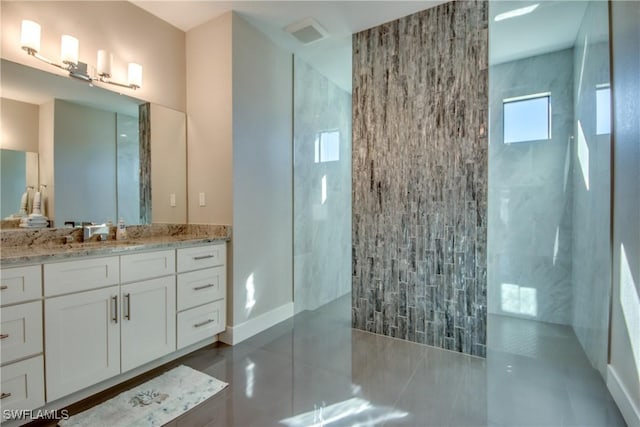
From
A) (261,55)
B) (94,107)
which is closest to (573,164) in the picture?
(261,55)

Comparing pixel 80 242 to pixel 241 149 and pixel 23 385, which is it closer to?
pixel 23 385

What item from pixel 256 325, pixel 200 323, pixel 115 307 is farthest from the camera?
pixel 256 325

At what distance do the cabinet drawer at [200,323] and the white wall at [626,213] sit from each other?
2.62m

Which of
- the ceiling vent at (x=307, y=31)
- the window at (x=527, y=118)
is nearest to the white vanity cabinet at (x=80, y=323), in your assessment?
the ceiling vent at (x=307, y=31)

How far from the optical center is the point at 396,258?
2.67 m

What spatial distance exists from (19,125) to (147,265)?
1189mm

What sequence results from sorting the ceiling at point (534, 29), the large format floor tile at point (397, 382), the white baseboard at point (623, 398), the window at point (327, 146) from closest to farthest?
1. the white baseboard at point (623, 398)
2. the large format floor tile at point (397, 382)
3. the ceiling at point (534, 29)
4. the window at point (327, 146)

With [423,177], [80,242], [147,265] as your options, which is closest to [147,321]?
[147,265]

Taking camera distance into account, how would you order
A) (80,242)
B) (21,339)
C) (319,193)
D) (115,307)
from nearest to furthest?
(21,339) → (115,307) → (80,242) → (319,193)

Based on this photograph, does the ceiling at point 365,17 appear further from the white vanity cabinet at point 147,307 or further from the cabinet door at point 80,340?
the cabinet door at point 80,340

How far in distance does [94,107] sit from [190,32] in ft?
3.72

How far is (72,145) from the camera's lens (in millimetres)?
2188

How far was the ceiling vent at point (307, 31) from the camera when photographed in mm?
2664

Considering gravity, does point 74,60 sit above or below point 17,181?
above
